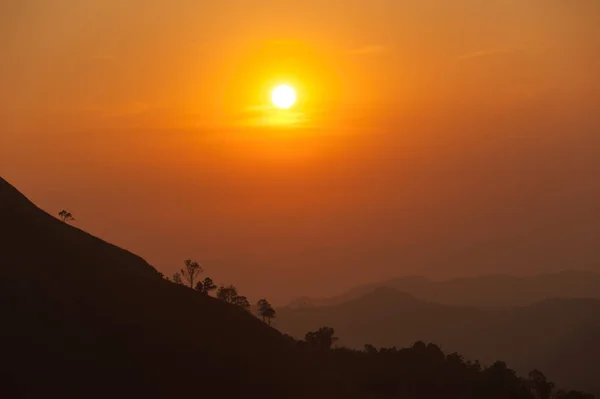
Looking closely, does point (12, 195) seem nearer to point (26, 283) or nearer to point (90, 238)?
point (90, 238)

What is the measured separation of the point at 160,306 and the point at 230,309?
16939mm

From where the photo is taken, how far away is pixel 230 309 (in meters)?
137

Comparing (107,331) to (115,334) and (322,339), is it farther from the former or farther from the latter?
(322,339)

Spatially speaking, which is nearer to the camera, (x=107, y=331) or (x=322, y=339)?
(x=107, y=331)

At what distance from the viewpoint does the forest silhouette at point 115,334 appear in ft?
330

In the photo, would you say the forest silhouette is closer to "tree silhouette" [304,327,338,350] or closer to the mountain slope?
the mountain slope

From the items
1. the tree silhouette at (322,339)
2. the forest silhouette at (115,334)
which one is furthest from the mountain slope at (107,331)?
the tree silhouette at (322,339)

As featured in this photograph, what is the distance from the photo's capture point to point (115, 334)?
366 ft

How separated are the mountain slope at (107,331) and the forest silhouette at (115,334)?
0.18 meters

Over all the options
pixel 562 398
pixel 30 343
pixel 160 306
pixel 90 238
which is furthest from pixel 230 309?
pixel 562 398

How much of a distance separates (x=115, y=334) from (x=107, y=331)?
52.9 inches

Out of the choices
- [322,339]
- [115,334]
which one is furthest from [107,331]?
[322,339]

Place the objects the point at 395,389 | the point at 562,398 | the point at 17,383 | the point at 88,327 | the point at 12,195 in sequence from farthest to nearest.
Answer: the point at 562,398 → the point at 395,389 → the point at 12,195 → the point at 88,327 → the point at 17,383

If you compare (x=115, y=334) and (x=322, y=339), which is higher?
(x=322, y=339)
